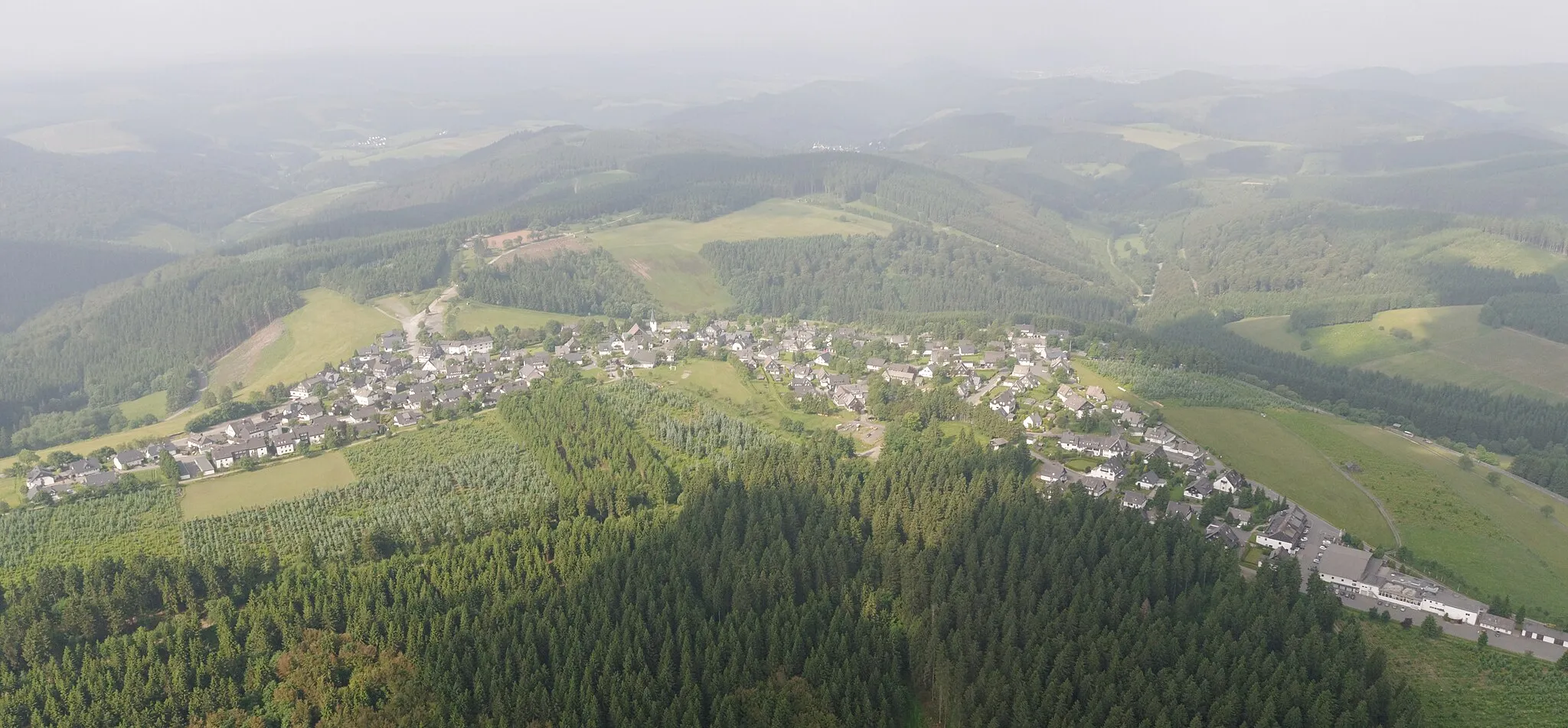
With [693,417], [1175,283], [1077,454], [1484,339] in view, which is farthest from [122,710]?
[1175,283]

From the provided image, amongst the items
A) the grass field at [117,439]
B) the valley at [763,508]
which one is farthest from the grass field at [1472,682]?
the grass field at [117,439]

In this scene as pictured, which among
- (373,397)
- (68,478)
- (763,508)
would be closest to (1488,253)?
(763,508)

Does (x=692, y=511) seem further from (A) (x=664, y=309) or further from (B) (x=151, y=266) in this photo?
(B) (x=151, y=266)

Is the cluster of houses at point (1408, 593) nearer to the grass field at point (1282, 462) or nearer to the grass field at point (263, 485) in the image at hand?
the grass field at point (1282, 462)

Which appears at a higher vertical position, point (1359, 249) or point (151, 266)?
point (151, 266)

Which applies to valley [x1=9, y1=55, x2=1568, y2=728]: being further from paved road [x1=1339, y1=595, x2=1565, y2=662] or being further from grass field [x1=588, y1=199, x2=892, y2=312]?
grass field [x1=588, y1=199, x2=892, y2=312]

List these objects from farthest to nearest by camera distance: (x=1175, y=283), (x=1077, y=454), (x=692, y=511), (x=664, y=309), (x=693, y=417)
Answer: (x=1175, y=283) < (x=664, y=309) < (x=693, y=417) < (x=1077, y=454) < (x=692, y=511)

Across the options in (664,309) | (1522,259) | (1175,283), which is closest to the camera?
(664,309)

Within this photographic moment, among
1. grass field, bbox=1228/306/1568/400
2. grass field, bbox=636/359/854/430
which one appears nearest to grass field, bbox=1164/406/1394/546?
grass field, bbox=636/359/854/430

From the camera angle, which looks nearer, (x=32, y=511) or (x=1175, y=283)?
(x=32, y=511)
